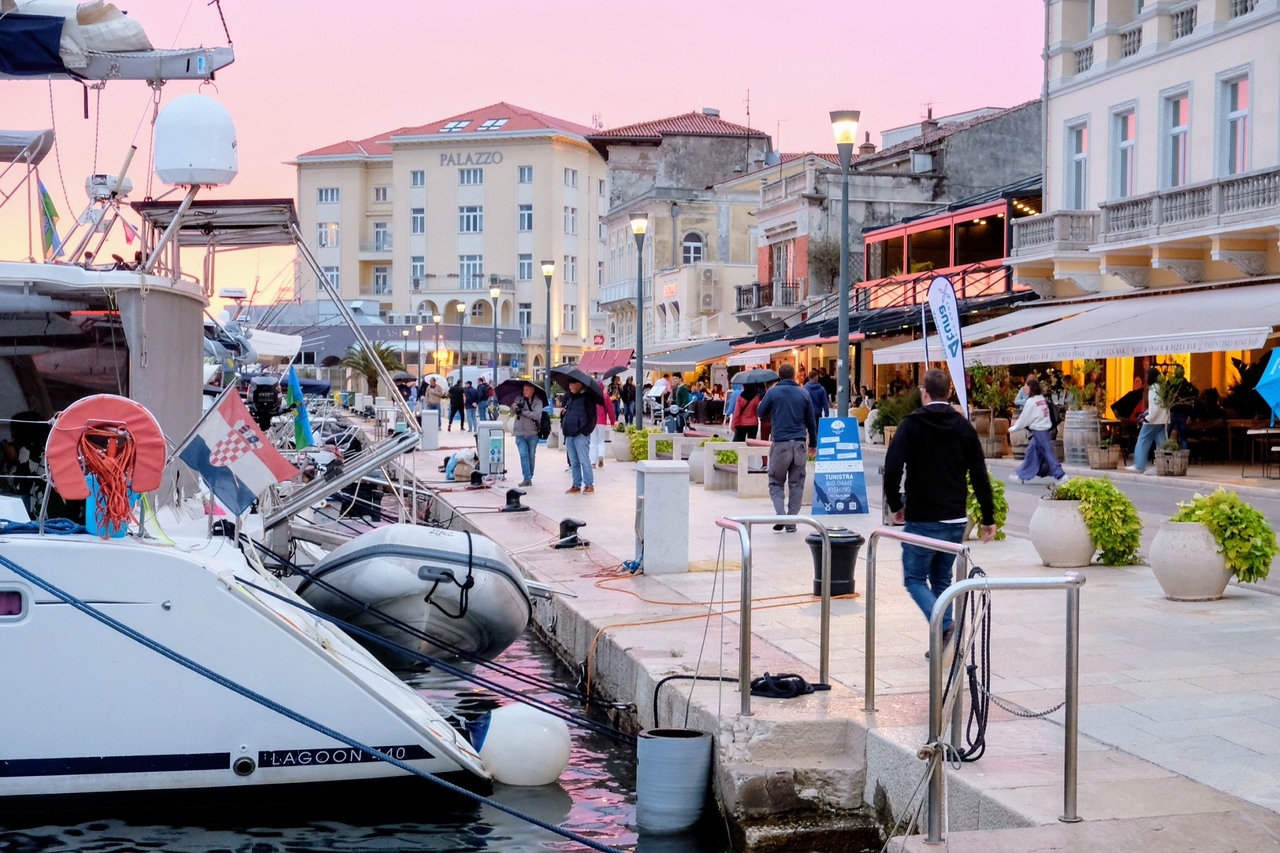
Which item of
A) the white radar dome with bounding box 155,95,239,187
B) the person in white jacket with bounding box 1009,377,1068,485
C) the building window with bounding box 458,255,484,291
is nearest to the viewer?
the white radar dome with bounding box 155,95,239,187

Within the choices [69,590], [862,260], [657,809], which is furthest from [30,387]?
[862,260]

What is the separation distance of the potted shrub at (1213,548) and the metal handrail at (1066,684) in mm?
5758

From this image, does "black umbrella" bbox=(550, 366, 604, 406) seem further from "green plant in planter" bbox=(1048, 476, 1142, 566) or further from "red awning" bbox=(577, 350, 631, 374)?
"red awning" bbox=(577, 350, 631, 374)

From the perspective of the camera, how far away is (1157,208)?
29094 mm

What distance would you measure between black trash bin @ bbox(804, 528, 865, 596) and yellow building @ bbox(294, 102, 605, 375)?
84.1 m

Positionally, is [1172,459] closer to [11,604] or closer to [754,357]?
[11,604]

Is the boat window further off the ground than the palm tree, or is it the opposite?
the palm tree

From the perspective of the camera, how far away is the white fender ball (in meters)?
8.53

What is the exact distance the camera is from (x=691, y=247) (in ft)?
225

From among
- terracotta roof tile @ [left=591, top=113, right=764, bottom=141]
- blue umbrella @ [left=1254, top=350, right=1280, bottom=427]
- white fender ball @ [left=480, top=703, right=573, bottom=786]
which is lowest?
white fender ball @ [left=480, top=703, right=573, bottom=786]

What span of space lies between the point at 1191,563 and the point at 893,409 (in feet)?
75.4

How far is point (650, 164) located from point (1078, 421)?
57.1 m

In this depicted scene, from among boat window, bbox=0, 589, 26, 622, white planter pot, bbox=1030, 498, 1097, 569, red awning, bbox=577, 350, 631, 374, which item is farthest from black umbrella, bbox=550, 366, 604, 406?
red awning, bbox=577, 350, 631, 374

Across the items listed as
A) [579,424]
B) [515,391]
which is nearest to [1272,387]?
[579,424]
